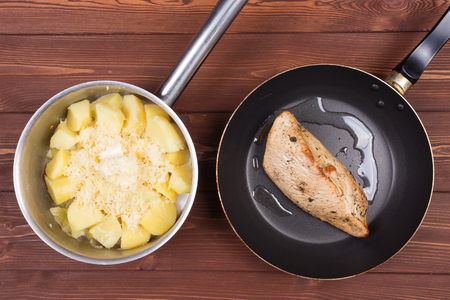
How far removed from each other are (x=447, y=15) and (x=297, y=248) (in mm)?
1076

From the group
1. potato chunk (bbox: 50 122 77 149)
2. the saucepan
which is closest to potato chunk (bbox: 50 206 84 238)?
the saucepan

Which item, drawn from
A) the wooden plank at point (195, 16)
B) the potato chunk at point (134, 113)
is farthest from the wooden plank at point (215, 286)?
the wooden plank at point (195, 16)

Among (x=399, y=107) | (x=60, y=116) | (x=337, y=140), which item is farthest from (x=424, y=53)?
(x=60, y=116)

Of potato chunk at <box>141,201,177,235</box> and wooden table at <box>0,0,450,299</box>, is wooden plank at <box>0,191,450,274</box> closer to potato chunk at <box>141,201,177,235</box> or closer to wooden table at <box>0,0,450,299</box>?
wooden table at <box>0,0,450,299</box>

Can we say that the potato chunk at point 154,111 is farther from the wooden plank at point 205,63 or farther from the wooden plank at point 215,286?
the wooden plank at point 215,286

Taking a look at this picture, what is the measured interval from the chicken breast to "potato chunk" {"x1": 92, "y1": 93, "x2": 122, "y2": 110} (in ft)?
1.91

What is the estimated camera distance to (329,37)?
49.0 inches

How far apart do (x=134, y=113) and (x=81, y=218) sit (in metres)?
0.42

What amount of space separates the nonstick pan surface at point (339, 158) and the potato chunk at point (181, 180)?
0.15 meters

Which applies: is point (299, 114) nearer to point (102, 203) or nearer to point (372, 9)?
point (372, 9)

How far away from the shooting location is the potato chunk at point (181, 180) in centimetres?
102

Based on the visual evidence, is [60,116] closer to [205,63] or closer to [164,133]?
[164,133]

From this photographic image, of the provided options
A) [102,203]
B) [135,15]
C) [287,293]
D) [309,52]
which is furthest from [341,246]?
[135,15]

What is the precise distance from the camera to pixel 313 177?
3.41 ft
